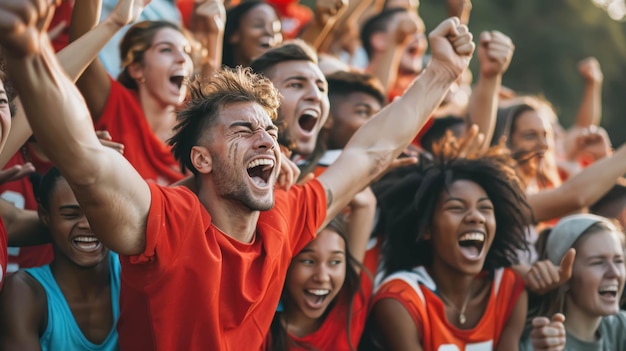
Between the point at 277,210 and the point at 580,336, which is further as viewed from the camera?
the point at 580,336

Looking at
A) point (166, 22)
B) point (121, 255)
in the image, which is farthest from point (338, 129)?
point (121, 255)

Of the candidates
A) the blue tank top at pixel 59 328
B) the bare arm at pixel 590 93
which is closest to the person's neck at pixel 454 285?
the blue tank top at pixel 59 328

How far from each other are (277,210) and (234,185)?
0.34 meters

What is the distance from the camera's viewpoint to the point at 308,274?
14.6ft

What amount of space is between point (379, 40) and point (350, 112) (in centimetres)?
176

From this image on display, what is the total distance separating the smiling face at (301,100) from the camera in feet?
15.4

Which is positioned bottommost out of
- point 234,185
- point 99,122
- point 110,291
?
point 110,291

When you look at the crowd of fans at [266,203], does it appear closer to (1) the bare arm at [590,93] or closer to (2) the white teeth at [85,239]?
(2) the white teeth at [85,239]

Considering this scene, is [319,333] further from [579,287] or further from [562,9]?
[562,9]

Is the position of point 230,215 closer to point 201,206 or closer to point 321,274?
point 201,206

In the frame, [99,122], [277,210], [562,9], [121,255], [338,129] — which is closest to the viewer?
[121,255]

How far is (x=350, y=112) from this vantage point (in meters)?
5.44

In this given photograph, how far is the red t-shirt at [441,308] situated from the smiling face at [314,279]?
0.35 metres

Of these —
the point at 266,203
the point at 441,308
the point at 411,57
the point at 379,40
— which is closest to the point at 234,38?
the point at 379,40
